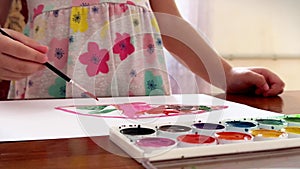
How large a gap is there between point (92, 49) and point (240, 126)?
394mm

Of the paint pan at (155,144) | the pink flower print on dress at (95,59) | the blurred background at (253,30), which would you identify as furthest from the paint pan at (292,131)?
the blurred background at (253,30)

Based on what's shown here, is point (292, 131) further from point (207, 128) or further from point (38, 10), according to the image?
point (38, 10)

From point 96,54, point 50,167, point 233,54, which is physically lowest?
point 50,167

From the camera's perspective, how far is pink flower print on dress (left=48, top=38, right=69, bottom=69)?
0.74 metres

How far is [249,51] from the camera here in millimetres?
1508

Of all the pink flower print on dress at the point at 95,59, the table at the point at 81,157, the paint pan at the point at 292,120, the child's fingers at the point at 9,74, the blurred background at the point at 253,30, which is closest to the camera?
the table at the point at 81,157

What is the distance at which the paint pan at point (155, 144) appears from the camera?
32 cm

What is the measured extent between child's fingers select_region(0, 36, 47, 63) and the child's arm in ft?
0.93

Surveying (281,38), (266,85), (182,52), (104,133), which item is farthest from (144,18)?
(281,38)

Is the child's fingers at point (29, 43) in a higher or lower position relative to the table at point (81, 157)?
higher

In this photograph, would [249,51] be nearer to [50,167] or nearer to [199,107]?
[199,107]

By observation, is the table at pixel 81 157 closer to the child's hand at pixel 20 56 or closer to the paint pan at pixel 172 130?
the paint pan at pixel 172 130

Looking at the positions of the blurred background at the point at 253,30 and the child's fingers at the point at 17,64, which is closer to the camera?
the child's fingers at the point at 17,64

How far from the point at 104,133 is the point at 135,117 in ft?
0.29
